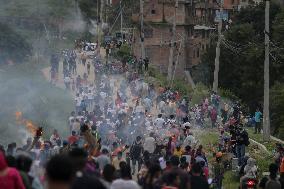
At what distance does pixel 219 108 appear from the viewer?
137 feet

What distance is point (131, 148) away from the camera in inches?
954

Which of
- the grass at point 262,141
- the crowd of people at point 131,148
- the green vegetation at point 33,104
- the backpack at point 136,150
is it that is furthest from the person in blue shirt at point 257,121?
the backpack at point 136,150

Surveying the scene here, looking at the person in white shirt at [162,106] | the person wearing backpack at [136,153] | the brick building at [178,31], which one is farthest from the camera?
the brick building at [178,31]

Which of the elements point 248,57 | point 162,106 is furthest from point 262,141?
point 248,57

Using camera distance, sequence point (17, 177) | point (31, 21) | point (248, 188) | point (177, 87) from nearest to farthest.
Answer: point (17, 177) < point (248, 188) < point (177, 87) < point (31, 21)

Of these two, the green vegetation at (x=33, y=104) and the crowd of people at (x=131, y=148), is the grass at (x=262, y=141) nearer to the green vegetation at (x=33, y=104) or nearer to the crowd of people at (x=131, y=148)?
the crowd of people at (x=131, y=148)

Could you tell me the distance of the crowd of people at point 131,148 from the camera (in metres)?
10.4

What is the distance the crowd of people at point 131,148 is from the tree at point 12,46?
8.71 metres

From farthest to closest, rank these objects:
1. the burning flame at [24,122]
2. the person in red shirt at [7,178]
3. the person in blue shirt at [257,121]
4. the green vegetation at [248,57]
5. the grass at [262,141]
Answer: the green vegetation at [248,57] < the burning flame at [24,122] < the person in blue shirt at [257,121] < the grass at [262,141] < the person in red shirt at [7,178]

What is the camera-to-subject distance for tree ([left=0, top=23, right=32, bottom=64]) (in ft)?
224

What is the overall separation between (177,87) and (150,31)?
1502 inches

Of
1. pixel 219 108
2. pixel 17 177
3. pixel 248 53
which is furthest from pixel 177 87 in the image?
pixel 17 177

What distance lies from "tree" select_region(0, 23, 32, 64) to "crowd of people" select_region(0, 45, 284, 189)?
28.6 feet

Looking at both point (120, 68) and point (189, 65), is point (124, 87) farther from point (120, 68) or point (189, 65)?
point (189, 65)
